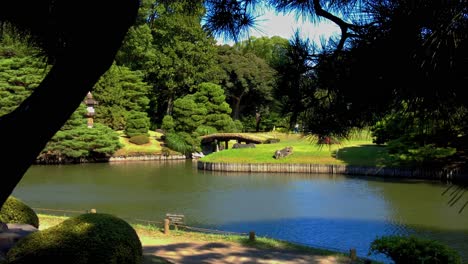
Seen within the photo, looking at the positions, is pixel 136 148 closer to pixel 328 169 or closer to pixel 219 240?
pixel 328 169

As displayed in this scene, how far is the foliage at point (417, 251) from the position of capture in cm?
558

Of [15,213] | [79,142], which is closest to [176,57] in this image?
[79,142]

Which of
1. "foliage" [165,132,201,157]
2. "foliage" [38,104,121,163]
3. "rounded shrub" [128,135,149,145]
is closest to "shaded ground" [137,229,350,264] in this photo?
"foliage" [38,104,121,163]

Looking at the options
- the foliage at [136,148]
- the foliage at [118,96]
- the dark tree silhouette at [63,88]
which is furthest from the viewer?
the foliage at [118,96]

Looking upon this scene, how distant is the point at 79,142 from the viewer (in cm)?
2600

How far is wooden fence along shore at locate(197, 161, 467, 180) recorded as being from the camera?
64.6ft

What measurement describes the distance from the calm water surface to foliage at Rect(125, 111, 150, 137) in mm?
7759

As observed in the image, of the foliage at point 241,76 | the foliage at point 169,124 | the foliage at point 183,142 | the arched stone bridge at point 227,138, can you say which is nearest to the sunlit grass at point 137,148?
the foliage at point 183,142

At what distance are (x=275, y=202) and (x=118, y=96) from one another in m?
18.5

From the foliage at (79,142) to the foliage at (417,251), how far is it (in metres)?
22.3

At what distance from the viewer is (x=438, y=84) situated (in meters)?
1.85

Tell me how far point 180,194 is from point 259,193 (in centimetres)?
274

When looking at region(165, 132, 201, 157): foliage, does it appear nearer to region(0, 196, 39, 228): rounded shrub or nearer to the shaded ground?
the shaded ground

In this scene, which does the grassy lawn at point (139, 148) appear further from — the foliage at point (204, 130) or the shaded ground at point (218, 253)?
the shaded ground at point (218, 253)
